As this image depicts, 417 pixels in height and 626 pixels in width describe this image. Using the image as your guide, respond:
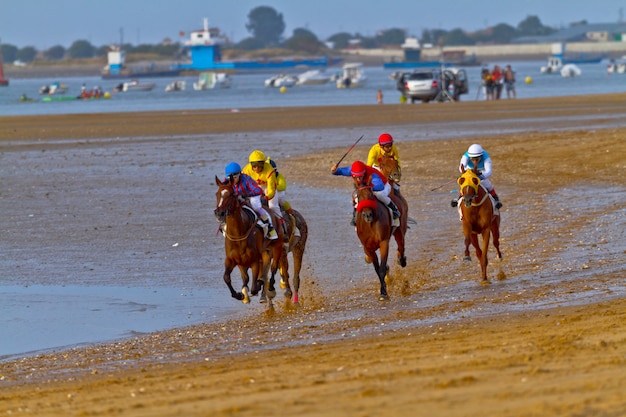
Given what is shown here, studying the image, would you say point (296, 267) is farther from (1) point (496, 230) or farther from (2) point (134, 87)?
(2) point (134, 87)

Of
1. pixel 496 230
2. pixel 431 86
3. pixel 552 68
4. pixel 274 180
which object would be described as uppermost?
pixel 274 180

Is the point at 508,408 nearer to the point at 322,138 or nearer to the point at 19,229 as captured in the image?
the point at 19,229

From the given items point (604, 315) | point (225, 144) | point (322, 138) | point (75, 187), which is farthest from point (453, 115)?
point (604, 315)

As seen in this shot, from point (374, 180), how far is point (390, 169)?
5.16ft

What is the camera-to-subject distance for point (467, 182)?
1527 centimetres

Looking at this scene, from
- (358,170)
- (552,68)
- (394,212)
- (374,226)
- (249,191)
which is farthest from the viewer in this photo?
(552,68)

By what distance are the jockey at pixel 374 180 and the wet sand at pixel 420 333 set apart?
1009mm

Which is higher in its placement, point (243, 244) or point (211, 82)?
point (243, 244)

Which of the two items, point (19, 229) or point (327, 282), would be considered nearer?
point (327, 282)

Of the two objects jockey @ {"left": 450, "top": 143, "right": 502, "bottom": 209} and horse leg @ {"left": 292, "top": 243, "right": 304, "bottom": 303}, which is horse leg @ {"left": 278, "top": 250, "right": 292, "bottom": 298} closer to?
horse leg @ {"left": 292, "top": 243, "right": 304, "bottom": 303}

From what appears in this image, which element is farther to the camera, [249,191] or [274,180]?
[274,180]

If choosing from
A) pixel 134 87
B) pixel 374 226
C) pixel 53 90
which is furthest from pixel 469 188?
pixel 134 87

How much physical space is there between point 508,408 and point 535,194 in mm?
15948

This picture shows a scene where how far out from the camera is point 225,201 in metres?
13.4
